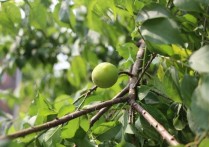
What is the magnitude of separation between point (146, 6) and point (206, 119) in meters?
0.27

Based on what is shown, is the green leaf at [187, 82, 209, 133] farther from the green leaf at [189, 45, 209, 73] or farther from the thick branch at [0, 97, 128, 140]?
the thick branch at [0, 97, 128, 140]

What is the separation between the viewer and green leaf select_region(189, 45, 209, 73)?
0.63 m

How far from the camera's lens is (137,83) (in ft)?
2.94

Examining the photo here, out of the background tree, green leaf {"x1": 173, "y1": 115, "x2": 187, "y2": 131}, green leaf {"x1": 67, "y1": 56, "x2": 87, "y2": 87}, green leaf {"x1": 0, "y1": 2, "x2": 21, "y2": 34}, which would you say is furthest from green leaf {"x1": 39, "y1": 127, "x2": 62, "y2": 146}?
green leaf {"x1": 67, "y1": 56, "x2": 87, "y2": 87}

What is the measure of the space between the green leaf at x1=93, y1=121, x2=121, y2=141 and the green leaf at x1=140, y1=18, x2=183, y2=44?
24 centimetres

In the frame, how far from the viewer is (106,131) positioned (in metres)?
0.87

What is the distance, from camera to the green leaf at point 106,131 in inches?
33.8

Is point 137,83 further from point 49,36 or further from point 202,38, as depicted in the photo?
point 49,36

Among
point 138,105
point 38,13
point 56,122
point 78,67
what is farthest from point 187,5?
point 78,67

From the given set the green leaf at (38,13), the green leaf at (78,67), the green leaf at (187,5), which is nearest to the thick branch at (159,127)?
the green leaf at (187,5)

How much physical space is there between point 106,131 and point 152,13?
284 millimetres

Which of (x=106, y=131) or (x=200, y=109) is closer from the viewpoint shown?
(x=200, y=109)

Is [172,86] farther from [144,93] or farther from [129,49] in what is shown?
[129,49]

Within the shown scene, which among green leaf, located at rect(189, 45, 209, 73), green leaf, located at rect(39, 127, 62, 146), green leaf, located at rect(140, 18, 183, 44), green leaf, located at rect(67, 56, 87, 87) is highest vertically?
green leaf, located at rect(140, 18, 183, 44)
